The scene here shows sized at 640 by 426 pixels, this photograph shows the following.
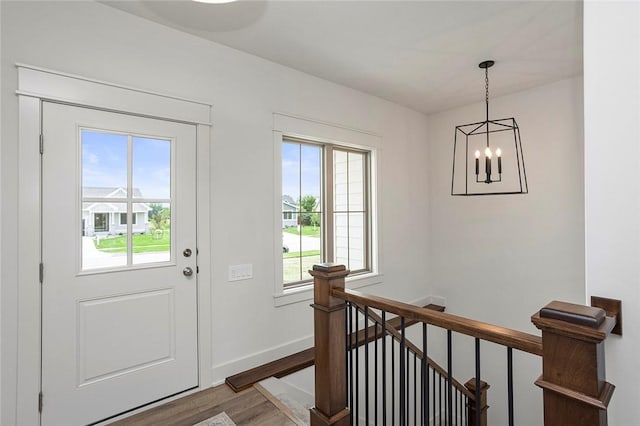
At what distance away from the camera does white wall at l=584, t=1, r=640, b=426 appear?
1.06 m

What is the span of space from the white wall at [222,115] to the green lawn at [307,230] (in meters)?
0.33

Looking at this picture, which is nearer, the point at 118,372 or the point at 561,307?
the point at 561,307

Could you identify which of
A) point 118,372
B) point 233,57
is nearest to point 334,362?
point 118,372

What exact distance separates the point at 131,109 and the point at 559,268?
13.4 feet

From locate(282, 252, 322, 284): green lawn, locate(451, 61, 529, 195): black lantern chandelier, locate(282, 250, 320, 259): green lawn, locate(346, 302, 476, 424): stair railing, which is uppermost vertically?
locate(451, 61, 529, 195): black lantern chandelier

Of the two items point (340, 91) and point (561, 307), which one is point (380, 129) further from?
point (561, 307)

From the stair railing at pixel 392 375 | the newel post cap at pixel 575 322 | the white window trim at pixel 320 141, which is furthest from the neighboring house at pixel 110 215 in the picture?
the newel post cap at pixel 575 322

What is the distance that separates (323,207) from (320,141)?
26.0 inches

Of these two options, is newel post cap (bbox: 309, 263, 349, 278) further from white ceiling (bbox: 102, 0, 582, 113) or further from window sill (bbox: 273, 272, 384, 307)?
white ceiling (bbox: 102, 0, 582, 113)

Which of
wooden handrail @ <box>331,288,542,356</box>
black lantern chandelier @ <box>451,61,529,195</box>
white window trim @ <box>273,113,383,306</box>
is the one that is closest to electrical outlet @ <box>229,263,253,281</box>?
white window trim @ <box>273,113,383,306</box>

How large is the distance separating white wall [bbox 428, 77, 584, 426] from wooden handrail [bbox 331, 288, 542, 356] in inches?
114

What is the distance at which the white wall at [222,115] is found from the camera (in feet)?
5.88

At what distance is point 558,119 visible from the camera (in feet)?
11.1

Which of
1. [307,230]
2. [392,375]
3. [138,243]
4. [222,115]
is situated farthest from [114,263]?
[392,375]
